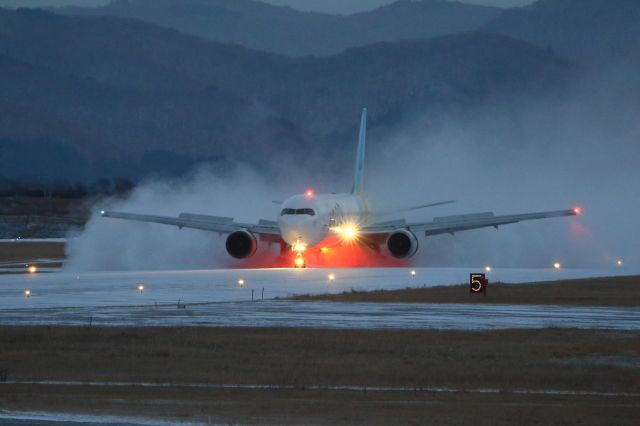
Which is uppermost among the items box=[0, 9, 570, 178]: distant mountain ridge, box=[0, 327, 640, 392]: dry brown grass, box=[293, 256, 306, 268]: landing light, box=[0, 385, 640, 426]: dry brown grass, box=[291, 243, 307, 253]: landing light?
box=[0, 9, 570, 178]: distant mountain ridge

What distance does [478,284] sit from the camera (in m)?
36.9

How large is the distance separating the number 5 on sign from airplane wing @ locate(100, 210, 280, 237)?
1961 centimetres

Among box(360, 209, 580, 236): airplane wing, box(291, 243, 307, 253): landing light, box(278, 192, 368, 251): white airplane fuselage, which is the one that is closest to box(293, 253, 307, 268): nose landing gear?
box(291, 243, 307, 253): landing light

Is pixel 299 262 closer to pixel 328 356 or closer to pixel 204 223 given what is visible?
pixel 204 223

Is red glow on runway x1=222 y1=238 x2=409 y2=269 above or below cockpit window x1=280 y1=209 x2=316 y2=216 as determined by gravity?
below

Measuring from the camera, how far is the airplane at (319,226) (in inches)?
2105

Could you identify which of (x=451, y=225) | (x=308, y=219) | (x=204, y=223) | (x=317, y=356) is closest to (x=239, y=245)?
(x=204, y=223)

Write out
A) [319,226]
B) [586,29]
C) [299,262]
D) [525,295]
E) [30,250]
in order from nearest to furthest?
1. [525,295]
2. [299,262]
3. [319,226]
4. [30,250]
5. [586,29]

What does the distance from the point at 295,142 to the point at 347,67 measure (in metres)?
51.6

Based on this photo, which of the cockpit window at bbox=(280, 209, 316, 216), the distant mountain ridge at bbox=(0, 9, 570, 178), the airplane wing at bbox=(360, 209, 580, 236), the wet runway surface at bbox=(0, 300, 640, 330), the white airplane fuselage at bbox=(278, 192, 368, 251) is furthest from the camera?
the distant mountain ridge at bbox=(0, 9, 570, 178)

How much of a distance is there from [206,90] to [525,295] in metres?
87.6

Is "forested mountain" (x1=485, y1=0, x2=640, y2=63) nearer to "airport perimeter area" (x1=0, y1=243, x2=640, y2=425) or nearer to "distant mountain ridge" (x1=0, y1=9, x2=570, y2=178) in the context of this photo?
"distant mountain ridge" (x1=0, y1=9, x2=570, y2=178)

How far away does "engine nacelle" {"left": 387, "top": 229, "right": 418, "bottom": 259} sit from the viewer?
55062mm

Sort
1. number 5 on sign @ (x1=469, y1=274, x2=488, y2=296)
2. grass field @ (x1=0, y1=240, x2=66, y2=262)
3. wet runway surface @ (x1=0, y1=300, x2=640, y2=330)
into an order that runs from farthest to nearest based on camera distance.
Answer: grass field @ (x1=0, y1=240, x2=66, y2=262), number 5 on sign @ (x1=469, y1=274, x2=488, y2=296), wet runway surface @ (x1=0, y1=300, x2=640, y2=330)
